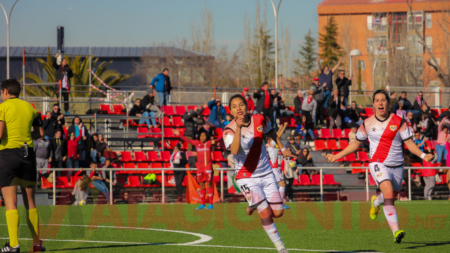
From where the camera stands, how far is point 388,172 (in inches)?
299

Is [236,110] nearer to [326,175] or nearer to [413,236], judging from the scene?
[413,236]

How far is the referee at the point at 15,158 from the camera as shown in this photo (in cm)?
652

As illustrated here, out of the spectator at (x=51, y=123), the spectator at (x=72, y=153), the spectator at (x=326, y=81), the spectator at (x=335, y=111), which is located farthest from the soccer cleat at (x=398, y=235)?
the spectator at (x=326, y=81)

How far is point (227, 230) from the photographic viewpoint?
9.54 metres

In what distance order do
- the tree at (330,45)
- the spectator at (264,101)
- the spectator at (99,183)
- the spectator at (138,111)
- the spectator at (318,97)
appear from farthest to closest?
the tree at (330,45) → the spectator at (138,111) → the spectator at (318,97) → the spectator at (264,101) → the spectator at (99,183)

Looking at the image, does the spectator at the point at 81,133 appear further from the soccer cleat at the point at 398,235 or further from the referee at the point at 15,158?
the soccer cleat at the point at 398,235

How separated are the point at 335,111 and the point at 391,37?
3823 cm

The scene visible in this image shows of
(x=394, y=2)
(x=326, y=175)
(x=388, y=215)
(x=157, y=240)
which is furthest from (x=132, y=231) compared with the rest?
(x=394, y=2)

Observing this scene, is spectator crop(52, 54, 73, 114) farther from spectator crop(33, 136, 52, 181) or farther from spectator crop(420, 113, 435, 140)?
spectator crop(420, 113, 435, 140)

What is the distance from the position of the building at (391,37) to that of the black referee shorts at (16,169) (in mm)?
36451

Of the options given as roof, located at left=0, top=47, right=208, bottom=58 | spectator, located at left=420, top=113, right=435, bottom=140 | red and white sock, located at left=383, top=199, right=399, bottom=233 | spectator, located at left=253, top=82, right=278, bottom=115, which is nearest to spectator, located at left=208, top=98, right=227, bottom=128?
spectator, located at left=253, top=82, right=278, bottom=115

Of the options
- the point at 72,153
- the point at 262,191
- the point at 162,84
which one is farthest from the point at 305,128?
the point at 262,191

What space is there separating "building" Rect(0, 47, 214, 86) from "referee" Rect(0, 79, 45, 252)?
155ft

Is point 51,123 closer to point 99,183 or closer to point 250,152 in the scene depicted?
point 99,183
